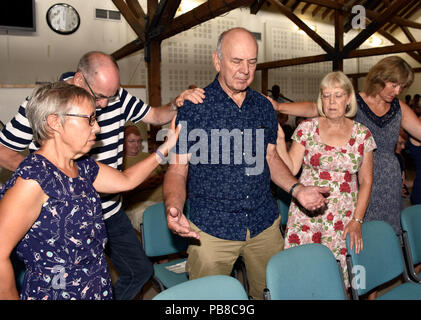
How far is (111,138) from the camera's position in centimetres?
227

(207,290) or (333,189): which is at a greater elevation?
(333,189)

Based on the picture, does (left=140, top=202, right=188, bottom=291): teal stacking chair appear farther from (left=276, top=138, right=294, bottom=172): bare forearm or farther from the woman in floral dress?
(left=276, top=138, right=294, bottom=172): bare forearm

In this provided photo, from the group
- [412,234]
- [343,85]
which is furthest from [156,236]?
[412,234]

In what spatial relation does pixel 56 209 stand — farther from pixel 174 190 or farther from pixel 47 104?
pixel 174 190

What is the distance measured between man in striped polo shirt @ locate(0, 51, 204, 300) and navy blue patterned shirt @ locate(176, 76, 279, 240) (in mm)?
116

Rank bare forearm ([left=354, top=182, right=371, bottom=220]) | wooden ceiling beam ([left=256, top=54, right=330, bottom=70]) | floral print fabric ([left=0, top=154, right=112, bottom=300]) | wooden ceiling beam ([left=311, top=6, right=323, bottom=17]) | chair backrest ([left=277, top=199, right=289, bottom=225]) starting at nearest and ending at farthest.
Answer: floral print fabric ([left=0, top=154, right=112, bottom=300]) → bare forearm ([left=354, top=182, right=371, bottom=220]) → chair backrest ([left=277, top=199, right=289, bottom=225]) → wooden ceiling beam ([left=256, top=54, right=330, bottom=70]) → wooden ceiling beam ([left=311, top=6, right=323, bottom=17])

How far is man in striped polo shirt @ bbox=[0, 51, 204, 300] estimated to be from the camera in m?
Result: 1.98

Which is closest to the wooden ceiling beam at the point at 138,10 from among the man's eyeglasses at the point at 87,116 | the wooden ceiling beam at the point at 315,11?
the man's eyeglasses at the point at 87,116

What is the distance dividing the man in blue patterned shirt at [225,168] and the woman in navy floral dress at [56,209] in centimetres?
48

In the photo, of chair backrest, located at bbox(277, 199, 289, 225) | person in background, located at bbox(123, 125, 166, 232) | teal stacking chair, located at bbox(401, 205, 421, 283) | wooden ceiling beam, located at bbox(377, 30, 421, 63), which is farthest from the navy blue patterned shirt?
wooden ceiling beam, located at bbox(377, 30, 421, 63)

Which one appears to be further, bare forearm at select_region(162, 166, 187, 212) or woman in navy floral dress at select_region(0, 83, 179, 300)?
bare forearm at select_region(162, 166, 187, 212)

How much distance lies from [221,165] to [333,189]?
932 mm

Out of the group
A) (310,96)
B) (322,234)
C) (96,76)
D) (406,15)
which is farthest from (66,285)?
(406,15)
